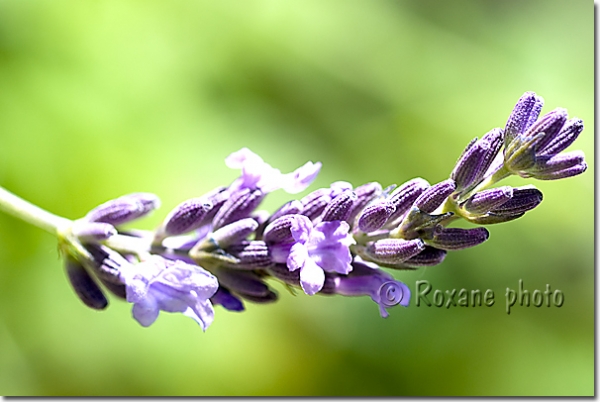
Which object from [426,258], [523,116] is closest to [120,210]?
[426,258]

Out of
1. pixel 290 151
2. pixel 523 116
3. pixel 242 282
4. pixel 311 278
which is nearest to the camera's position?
pixel 311 278

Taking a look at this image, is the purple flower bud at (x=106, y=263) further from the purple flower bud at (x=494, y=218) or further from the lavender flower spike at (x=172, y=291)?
the purple flower bud at (x=494, y=218)

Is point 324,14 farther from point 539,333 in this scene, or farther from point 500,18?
point 539,333

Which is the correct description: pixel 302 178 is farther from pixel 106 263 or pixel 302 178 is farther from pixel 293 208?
pixel 106 263

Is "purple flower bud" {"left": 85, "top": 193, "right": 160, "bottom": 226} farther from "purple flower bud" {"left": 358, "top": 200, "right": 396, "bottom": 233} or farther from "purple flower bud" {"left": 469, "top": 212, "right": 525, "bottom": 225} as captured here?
"purple flower bud" {"left": 469, "top": 212, "right": 525, "bottom": 225}

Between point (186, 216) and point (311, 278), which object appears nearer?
point (311, 278)

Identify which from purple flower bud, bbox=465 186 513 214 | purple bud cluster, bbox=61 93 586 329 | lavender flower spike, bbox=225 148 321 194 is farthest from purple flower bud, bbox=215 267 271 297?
purple flower bud, bbox=465 186 513 214
